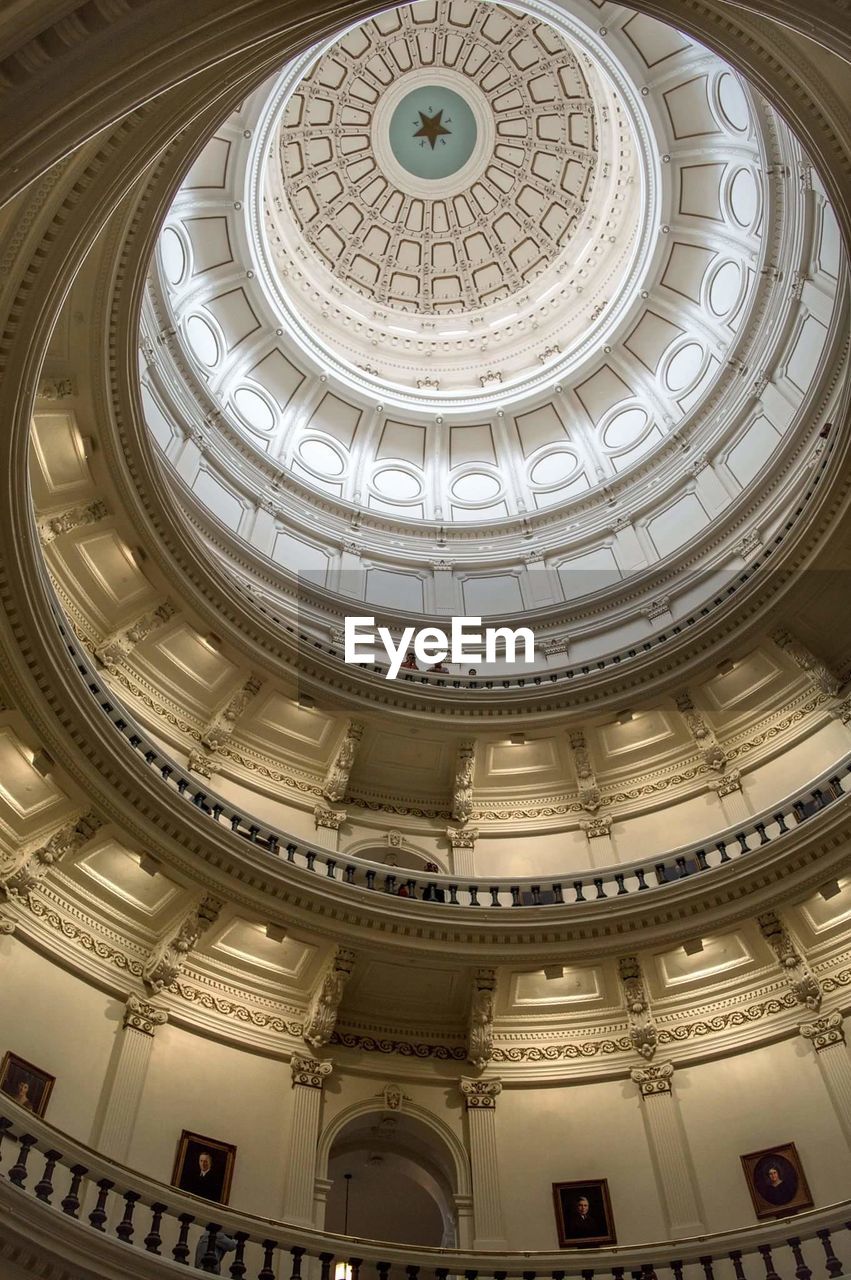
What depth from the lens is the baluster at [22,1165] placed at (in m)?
9.48

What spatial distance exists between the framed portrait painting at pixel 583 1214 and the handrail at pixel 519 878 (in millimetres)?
3819

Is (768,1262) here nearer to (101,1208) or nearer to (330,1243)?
(330,1243)

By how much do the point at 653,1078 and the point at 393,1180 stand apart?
16.8ft

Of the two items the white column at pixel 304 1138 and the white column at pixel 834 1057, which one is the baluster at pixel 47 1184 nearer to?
the white column at pixel 304 1138

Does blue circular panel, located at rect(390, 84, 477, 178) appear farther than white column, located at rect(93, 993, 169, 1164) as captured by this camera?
Yes

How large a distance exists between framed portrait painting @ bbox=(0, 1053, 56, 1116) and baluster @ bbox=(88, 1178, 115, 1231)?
1.61 metres

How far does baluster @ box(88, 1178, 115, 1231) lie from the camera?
972 cm

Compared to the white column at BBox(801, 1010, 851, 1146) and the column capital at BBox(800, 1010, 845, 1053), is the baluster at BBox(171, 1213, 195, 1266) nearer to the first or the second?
the white column at BBox(801, 1010, 851, 1146)

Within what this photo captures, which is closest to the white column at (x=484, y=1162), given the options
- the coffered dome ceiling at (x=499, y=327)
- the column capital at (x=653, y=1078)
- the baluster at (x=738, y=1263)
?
the column capital at (x=653, y=1078)

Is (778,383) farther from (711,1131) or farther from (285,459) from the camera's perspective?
(711,1131)

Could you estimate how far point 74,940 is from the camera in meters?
13.4

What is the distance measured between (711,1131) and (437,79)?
27.9m

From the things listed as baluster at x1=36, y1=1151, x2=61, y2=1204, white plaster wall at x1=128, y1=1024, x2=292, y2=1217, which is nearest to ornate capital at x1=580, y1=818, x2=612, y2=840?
white plaster wall at x1=128, y1=1024, x2=292, y2=1217

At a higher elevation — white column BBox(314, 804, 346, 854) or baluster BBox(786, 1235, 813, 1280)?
white column BBox(314, 804, 346, 854)
